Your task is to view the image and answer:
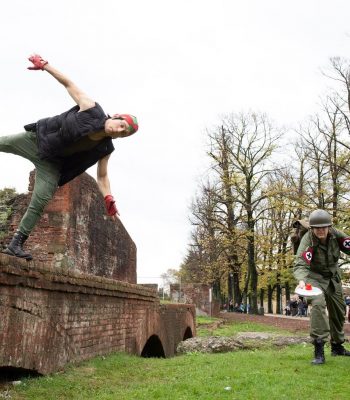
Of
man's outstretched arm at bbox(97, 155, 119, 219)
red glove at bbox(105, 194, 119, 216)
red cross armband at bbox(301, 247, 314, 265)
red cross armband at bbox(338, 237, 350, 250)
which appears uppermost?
man's outstretched arm at bbox(97, 155, 119, 219)

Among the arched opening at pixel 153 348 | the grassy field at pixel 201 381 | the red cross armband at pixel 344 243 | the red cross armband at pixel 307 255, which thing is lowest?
the arched opening at pixel 153 348

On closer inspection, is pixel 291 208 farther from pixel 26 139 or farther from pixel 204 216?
pixel 26 139

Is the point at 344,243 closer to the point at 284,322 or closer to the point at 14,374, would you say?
the point at 14,374

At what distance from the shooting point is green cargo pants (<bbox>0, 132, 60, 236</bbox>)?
5195mm

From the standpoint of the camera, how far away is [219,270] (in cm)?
3484

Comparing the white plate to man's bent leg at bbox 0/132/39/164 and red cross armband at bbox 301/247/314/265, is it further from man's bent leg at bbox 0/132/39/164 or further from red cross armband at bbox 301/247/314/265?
man's bent leg at bbox 0/132/39/164

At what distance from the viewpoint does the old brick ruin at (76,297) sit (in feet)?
16.0

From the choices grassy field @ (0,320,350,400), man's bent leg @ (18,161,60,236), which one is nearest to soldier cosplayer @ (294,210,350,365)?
grassy field @ (0,320,350,400)

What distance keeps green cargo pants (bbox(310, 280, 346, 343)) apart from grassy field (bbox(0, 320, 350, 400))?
14.2 inches

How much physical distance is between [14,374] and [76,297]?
1.50 metres

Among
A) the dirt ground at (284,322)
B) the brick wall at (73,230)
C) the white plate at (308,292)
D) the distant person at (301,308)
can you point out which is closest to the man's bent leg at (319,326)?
the white plate at (308,292)

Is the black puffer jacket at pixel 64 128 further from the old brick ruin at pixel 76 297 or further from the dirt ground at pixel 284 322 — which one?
the dirt ground at pixel 284 322

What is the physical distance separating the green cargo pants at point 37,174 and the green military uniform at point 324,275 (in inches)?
123

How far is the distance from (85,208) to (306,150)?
1841cm
